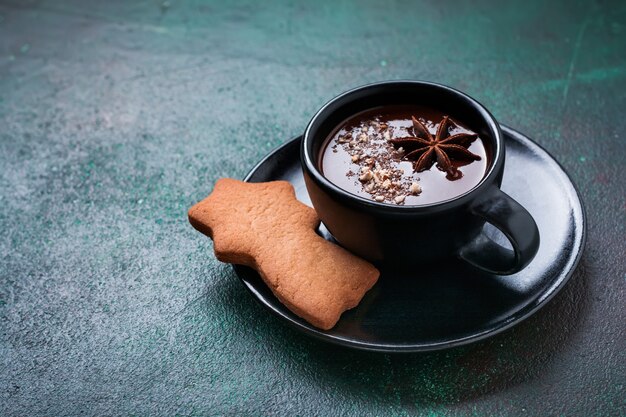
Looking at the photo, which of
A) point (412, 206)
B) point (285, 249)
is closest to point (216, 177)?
point (285, 249)

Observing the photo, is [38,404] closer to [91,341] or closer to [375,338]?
[91,341]

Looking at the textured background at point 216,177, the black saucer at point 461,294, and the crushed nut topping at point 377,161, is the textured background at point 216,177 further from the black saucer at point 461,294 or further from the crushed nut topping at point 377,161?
the crushed nut topping at point 377,161

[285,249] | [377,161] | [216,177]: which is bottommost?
[216,177]

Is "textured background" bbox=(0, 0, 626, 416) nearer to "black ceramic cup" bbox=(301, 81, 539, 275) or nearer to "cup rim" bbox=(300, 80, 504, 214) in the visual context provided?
"black ceramic cup" bbox=(301, 81, 539, 275)

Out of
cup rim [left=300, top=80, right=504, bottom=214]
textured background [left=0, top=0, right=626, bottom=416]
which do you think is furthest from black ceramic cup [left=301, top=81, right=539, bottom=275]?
textured background [left=0, top=0, right=626, bottom=416]

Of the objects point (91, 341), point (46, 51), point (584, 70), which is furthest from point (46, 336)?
point (584, 70)

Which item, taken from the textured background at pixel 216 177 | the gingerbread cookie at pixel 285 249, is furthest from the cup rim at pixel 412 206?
the textured background at pixel 216 177

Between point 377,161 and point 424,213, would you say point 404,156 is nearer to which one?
point 377,161
